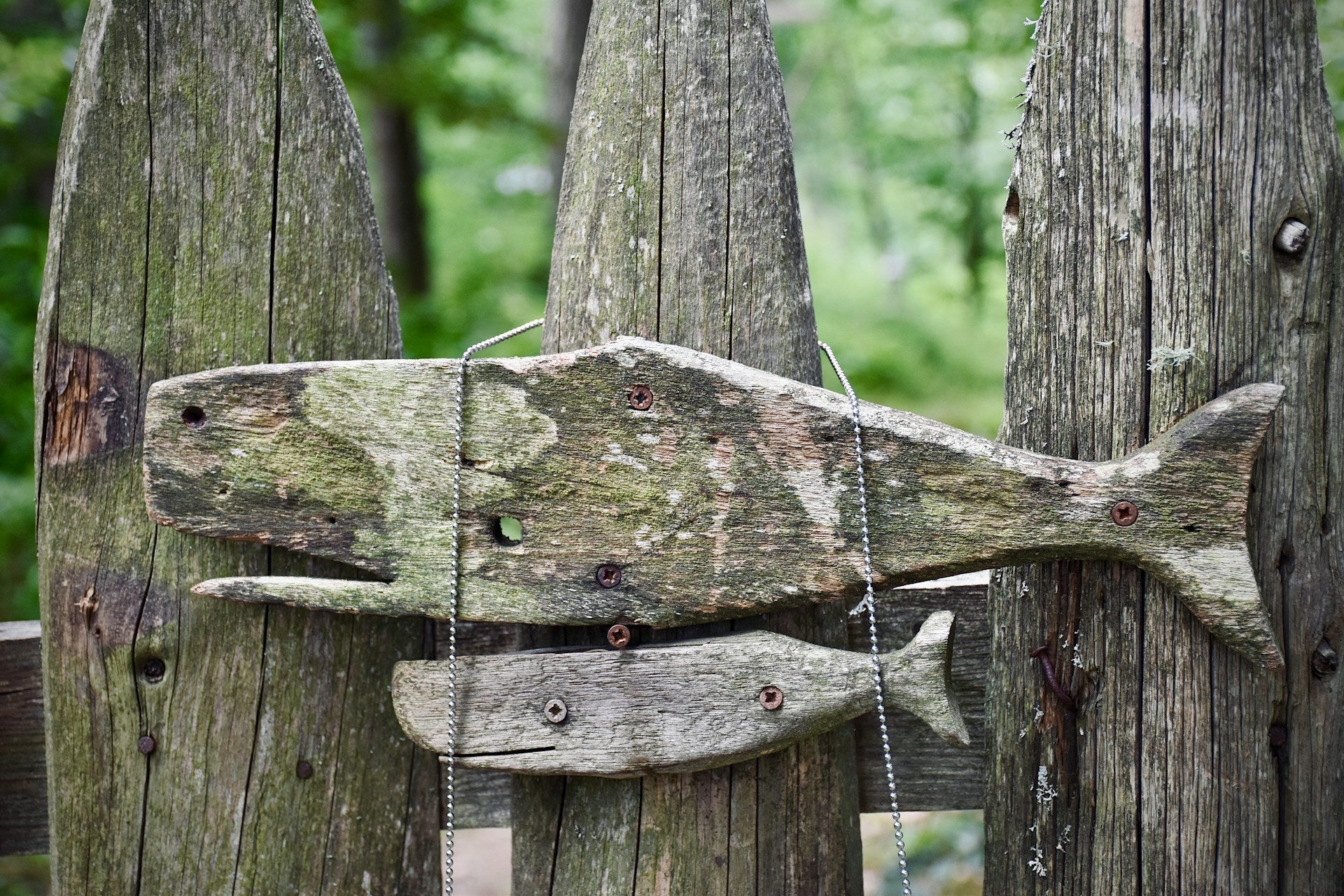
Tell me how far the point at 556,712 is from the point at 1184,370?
3.19 ft

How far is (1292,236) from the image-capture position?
131 centimetres

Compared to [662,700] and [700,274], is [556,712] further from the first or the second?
[700,274]

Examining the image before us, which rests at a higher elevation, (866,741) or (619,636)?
(619,636)

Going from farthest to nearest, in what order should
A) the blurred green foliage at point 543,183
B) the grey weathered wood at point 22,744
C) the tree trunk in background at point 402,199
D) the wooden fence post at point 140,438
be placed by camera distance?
1. the tree trunk in background at point 402,199
2. the blurred green foliage at point 543,183
3. the grey weathered wood at point 22,744
4. the wooden fence post at point 140,438

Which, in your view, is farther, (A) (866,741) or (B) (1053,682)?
(A) (866,741)

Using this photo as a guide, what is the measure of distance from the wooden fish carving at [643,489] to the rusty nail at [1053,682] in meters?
0.20

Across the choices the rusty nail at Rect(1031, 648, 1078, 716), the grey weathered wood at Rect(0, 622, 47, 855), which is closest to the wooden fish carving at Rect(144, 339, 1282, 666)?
the rusty nail at Rect(1031, 648, 1078, 716)

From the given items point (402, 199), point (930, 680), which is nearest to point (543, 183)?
point (402, 199)

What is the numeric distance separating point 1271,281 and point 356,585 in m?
1.32

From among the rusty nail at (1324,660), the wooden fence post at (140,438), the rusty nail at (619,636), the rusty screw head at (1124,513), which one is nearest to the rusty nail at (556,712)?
the rusty nail at (619,636)

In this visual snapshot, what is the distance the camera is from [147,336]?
148 cm

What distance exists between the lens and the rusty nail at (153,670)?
1.50 meters

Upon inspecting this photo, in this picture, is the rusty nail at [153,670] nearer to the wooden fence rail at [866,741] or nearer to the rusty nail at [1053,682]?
the wooden fence rail at [866,741]

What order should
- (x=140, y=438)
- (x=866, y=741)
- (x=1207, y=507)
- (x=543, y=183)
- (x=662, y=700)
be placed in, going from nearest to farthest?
(x=1207, y=507), (x=662, y=700), (x=140, y=438), (x=866, y=741), (x=543, y=183)
